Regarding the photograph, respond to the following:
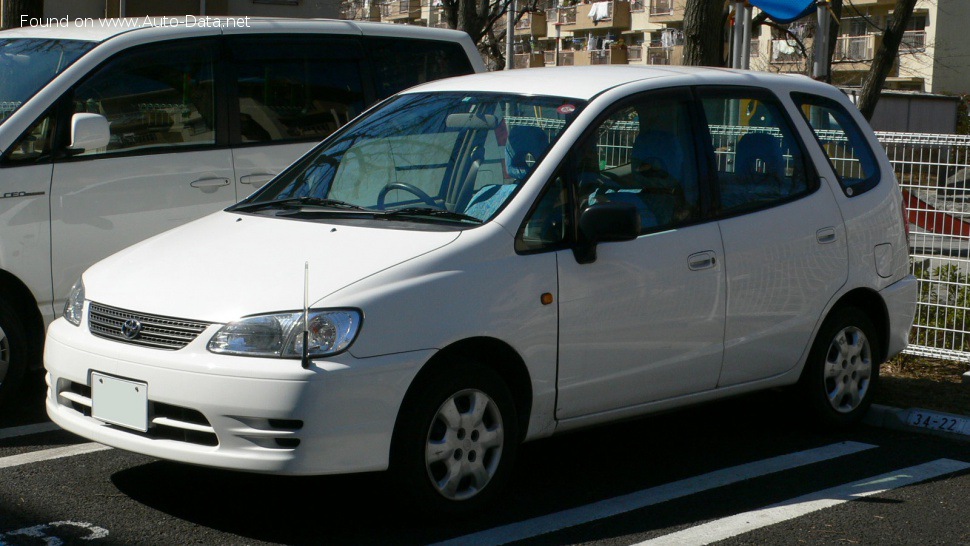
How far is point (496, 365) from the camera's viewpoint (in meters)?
4.95

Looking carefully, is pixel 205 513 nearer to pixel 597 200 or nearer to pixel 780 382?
pixel 597 200

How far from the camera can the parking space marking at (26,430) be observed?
6.08m

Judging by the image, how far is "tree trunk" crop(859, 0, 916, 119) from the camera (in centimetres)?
2028

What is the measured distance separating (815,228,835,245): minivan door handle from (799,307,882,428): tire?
1.31 feet

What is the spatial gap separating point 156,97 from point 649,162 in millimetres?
2984

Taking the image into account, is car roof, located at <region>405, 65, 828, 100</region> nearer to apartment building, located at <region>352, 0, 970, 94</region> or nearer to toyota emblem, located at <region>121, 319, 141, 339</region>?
toyota emblem, located at <region>121, 319, 141, 339</region>


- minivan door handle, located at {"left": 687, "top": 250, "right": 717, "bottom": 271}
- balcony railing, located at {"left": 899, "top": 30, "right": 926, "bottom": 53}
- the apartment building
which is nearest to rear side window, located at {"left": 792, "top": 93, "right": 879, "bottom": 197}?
minivan door handle, located at {"left": 687, "top": 250, "right": 717, "bottom": 271}

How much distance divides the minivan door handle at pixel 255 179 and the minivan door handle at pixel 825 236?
313 centimetres

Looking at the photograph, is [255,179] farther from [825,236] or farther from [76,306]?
[825,236]

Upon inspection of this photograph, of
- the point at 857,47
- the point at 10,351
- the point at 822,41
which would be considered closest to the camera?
the point at 10,351

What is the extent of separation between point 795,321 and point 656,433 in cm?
95

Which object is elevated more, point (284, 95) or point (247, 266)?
point (284, 95)

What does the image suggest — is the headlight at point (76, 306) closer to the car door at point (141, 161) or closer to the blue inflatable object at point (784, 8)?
the car door at point (141, 161)

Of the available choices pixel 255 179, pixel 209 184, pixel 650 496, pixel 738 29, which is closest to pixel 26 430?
pixel 209 184
